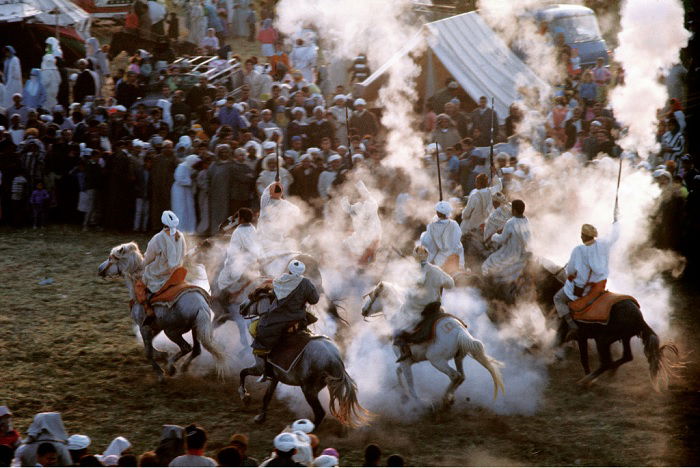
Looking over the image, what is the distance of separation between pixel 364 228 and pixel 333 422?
4.18 metres

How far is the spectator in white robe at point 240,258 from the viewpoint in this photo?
13.3 meters

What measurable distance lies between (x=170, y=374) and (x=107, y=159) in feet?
28.1

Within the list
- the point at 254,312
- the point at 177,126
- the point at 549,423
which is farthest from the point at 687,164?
the point at 177,126

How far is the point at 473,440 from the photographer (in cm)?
1105

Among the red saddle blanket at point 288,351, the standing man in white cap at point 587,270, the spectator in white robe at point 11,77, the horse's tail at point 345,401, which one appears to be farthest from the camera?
the spectator in white robe at point 11,77

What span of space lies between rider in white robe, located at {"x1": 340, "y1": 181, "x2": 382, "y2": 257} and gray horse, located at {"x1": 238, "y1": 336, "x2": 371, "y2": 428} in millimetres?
3922

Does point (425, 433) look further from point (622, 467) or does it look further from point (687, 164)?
point (687, 164)

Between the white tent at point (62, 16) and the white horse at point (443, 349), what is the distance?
18.6 meters

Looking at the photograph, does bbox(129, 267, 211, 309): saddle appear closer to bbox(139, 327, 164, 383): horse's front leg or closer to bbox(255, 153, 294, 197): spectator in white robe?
bbox(139, 327, 164, 383): horse's front leg

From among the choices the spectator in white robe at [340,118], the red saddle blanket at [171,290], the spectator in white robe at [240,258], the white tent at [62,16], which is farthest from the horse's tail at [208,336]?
the white tent at [62,16]

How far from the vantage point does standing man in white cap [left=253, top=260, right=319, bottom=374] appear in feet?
37.1

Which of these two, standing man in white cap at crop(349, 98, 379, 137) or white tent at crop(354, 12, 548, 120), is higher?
white tent at crop(354, 12, 548, 120)

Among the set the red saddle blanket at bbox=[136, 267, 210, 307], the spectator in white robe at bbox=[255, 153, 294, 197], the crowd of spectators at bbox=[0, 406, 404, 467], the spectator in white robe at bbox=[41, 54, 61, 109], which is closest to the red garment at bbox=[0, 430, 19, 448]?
the crowd of spectators at bbox=[0, 406, 404, 467]

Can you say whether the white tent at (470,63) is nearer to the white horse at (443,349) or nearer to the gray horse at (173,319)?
the gray horse at (173,319)
